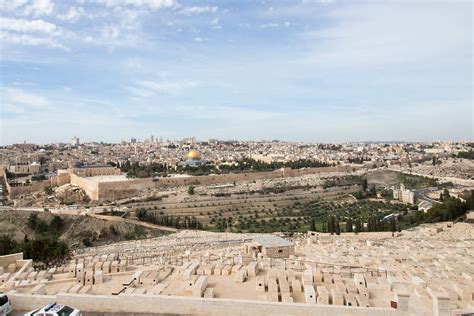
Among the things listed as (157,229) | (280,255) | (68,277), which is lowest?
(157,229)

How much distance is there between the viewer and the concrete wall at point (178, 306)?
19.7 feet

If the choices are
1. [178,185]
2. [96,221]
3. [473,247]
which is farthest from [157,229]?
[473,247]

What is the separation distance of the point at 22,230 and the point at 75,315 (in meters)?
24.8

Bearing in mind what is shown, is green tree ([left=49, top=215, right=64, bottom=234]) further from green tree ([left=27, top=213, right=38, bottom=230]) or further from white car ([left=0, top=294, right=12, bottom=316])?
white car ([left=0, top=294, right=12, bottom=316])

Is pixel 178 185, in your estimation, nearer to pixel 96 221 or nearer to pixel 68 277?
pixel 96 221

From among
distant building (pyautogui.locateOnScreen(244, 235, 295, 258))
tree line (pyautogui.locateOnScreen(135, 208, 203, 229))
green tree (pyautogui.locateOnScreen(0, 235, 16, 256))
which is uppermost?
distant building (pyautogui.locateOnScreen(244, 235, 295, 258))

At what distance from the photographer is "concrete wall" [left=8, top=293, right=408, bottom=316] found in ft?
19.7

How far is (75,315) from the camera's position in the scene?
18.5 feet

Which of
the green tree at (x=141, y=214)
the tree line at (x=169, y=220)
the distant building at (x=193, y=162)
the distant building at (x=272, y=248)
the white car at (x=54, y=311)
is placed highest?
the white car at (x=54, y=311)

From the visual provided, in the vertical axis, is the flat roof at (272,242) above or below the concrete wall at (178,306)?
below

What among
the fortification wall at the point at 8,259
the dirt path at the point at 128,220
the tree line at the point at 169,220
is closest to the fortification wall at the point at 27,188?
the dirt path at the point at 128,220

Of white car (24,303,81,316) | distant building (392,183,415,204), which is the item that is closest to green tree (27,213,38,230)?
white car (24,303,81,316)

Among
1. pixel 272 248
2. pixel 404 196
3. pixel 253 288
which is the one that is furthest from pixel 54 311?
pixel 404 196

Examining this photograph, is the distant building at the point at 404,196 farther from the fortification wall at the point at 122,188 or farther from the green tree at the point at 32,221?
the green tree at the point at 32,221
